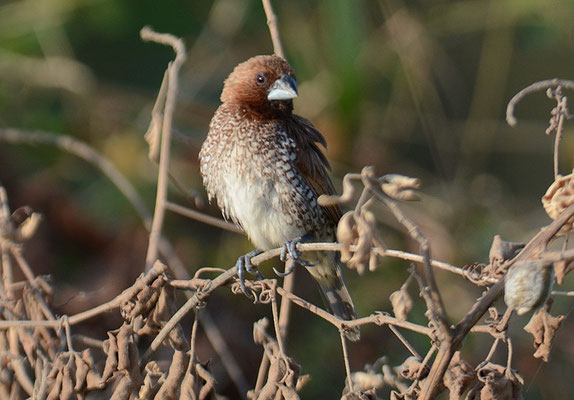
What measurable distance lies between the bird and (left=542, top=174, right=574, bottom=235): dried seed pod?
1.73 meters

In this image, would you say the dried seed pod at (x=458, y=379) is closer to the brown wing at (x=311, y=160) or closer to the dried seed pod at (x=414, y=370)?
the dried seed pod at (x=414, y=370)

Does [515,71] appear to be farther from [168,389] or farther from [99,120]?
[168,389]

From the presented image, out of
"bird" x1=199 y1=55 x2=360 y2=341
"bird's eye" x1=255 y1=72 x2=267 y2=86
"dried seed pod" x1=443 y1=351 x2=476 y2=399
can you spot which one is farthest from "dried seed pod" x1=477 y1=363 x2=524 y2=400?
"bird's eye" x1=255 y1=72 x2=267 y2=86

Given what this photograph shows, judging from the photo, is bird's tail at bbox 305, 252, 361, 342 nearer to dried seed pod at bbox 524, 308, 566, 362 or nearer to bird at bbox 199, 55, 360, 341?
bird at bbox 199, 55, 360, 341

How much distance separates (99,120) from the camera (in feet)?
17.5

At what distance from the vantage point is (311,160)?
3477mm

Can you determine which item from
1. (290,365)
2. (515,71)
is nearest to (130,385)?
(290,365)

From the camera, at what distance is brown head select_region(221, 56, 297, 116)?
3.42 metres

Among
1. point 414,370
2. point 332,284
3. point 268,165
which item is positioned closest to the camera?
point 414,370

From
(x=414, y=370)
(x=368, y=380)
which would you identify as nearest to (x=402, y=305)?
(x=414, y=370)

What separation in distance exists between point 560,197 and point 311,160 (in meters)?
1.88

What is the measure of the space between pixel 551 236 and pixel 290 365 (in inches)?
25.8

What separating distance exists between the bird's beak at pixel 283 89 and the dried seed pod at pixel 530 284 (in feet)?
6.60

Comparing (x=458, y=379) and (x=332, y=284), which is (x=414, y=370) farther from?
(x=332, y=284)
